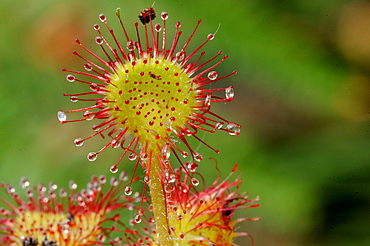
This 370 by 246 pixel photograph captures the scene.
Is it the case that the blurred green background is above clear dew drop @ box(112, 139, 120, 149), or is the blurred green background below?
above

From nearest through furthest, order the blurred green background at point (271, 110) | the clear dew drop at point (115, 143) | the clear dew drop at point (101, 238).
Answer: the clear dew drop at point (115, 143)
the clear dew drop at point (101, 238)
the blurred green background at point (271, 110)

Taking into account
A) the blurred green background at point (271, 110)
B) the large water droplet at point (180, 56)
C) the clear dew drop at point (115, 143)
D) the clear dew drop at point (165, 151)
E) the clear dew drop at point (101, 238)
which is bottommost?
the clear dew drop at point (101, 238)

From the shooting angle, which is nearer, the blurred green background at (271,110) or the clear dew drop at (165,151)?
the clear dew drop at (165,151)

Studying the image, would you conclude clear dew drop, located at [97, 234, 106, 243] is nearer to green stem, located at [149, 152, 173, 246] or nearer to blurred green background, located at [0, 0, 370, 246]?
green stem, located at [149, 152, 173, 246]

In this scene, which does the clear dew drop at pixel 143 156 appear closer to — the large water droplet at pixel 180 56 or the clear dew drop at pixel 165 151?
the clear dew drop at pixel 165 151

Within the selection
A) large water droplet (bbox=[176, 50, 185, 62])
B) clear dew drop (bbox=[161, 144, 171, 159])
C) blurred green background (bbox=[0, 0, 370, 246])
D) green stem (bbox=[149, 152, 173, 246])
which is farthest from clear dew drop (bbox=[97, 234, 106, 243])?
blurred green background (bbox=[0, 0, 370, 246])

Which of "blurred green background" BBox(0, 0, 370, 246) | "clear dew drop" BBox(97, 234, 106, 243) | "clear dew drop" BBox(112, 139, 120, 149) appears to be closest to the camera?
"clear dew drop" BBox(112, 139, 120, 149)

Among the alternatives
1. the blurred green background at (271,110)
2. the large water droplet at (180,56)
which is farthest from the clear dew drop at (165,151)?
the blurred green background at (271,110)
